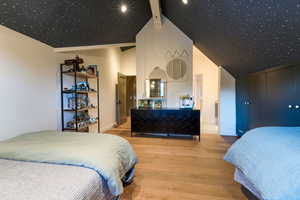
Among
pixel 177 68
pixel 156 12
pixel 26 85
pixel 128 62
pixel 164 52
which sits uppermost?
pixel 156 12

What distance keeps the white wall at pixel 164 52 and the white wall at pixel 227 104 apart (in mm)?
955

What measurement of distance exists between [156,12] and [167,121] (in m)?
2.62

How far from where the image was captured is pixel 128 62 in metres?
6.08

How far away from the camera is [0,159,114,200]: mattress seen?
876mm

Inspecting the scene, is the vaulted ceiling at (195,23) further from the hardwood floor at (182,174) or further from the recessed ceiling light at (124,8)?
the hardwood floor at (182,174)

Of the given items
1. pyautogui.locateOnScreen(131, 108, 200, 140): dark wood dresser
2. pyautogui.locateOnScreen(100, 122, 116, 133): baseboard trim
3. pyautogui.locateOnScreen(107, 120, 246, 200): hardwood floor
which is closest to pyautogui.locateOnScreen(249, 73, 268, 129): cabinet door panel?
pyautogui.locateOnScreen(107, 120, 246, 200): hardwood floor

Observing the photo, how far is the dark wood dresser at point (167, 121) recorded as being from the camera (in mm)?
3662

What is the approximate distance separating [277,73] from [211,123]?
335 centimetres

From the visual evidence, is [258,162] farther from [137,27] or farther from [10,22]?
[137,27]

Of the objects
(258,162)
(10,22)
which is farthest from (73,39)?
(258,162)

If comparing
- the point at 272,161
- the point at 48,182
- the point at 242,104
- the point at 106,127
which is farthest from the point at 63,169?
the point at 242,104

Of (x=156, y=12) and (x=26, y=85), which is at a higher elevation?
(x=156, y=12)

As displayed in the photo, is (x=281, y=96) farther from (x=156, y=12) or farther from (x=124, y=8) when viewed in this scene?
(x=124, y=8)

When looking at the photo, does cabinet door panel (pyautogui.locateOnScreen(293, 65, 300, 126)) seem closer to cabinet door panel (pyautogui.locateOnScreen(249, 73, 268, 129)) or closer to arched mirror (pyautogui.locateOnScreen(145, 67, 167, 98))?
cabinet door panel (pyautogui.locateOnScreen(249, 73, 268, 129))
